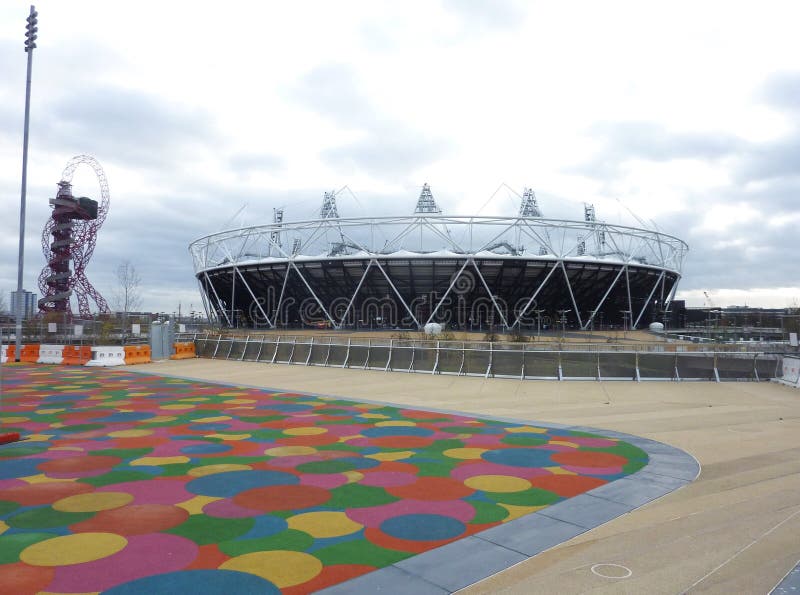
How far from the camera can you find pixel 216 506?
612cm

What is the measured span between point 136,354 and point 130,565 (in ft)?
86.4

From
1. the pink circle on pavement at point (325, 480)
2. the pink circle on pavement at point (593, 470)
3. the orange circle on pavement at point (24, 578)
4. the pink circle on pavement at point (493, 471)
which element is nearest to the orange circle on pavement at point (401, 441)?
the pink circle on pavement at point (493, 471)

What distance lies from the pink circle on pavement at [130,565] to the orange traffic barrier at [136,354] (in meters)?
25.1

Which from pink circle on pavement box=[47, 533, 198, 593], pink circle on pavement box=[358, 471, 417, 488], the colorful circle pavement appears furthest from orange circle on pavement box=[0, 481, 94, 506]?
pink circle on pavement box=[358, 471, 417, 488]

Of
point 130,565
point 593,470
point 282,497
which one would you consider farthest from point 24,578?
point 593,470

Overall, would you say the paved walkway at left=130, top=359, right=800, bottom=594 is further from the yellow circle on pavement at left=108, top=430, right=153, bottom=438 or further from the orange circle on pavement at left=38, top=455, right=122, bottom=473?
the yellow circle on pavement at left=108, top=430, right=153, bottom=438

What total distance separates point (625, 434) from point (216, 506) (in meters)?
7.37

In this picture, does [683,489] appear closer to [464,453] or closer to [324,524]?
[464,453]

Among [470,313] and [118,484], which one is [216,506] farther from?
[470,313]

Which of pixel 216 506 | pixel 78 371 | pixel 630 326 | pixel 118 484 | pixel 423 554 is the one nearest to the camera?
pixel 423 554

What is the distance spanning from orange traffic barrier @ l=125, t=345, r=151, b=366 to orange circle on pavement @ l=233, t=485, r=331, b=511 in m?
23.9

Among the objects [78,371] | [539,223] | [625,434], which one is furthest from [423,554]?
[539,223]

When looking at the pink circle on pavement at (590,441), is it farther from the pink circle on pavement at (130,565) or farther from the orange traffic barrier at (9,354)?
the orange traffic barrier at (9,354)

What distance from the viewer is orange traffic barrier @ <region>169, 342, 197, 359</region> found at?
31.3m
